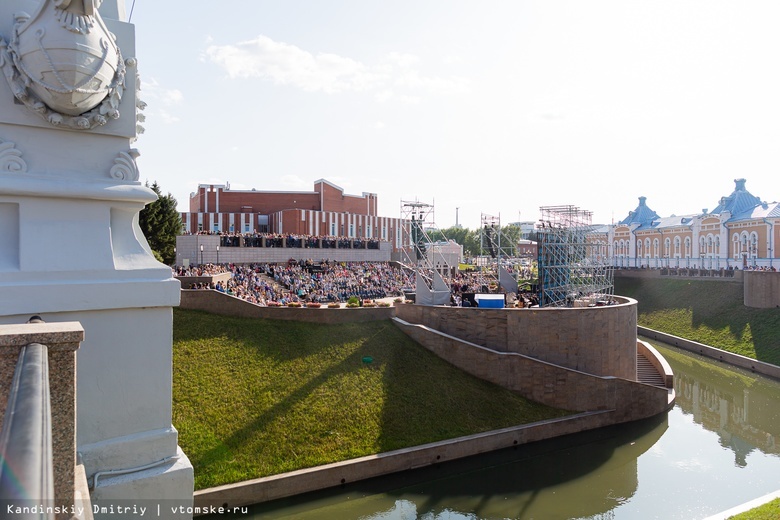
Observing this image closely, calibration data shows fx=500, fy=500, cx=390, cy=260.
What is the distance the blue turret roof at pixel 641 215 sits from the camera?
5250cm

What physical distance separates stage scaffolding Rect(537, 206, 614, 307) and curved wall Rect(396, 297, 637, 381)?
193 inches

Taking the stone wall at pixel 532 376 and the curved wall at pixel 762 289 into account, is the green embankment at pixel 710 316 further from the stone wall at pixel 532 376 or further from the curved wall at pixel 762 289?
the stone wall at pixel 532 376

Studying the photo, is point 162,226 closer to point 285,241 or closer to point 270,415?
point 285,241

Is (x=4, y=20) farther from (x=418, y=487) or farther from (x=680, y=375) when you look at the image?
(x=680, y=375)

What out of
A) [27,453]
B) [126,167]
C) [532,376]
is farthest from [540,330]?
[27,453]

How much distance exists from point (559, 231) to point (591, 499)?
1471cm

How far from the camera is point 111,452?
331cm

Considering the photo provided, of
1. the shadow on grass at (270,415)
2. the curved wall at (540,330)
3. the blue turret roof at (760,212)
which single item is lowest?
the shadow on grass at (270,415)

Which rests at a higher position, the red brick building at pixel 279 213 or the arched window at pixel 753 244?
the red brick building at pixel 279 213

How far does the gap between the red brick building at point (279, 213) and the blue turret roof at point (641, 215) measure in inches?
1111

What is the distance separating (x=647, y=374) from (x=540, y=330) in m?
7.57

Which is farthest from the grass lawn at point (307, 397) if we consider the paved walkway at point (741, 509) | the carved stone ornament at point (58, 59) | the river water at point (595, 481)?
the carved stone ornament at point (58, 59)

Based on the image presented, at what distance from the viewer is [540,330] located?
58.0ft

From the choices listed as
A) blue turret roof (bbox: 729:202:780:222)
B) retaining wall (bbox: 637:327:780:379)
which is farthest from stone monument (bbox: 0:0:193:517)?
blue turret roof (bbox: 729:202:780:222)
